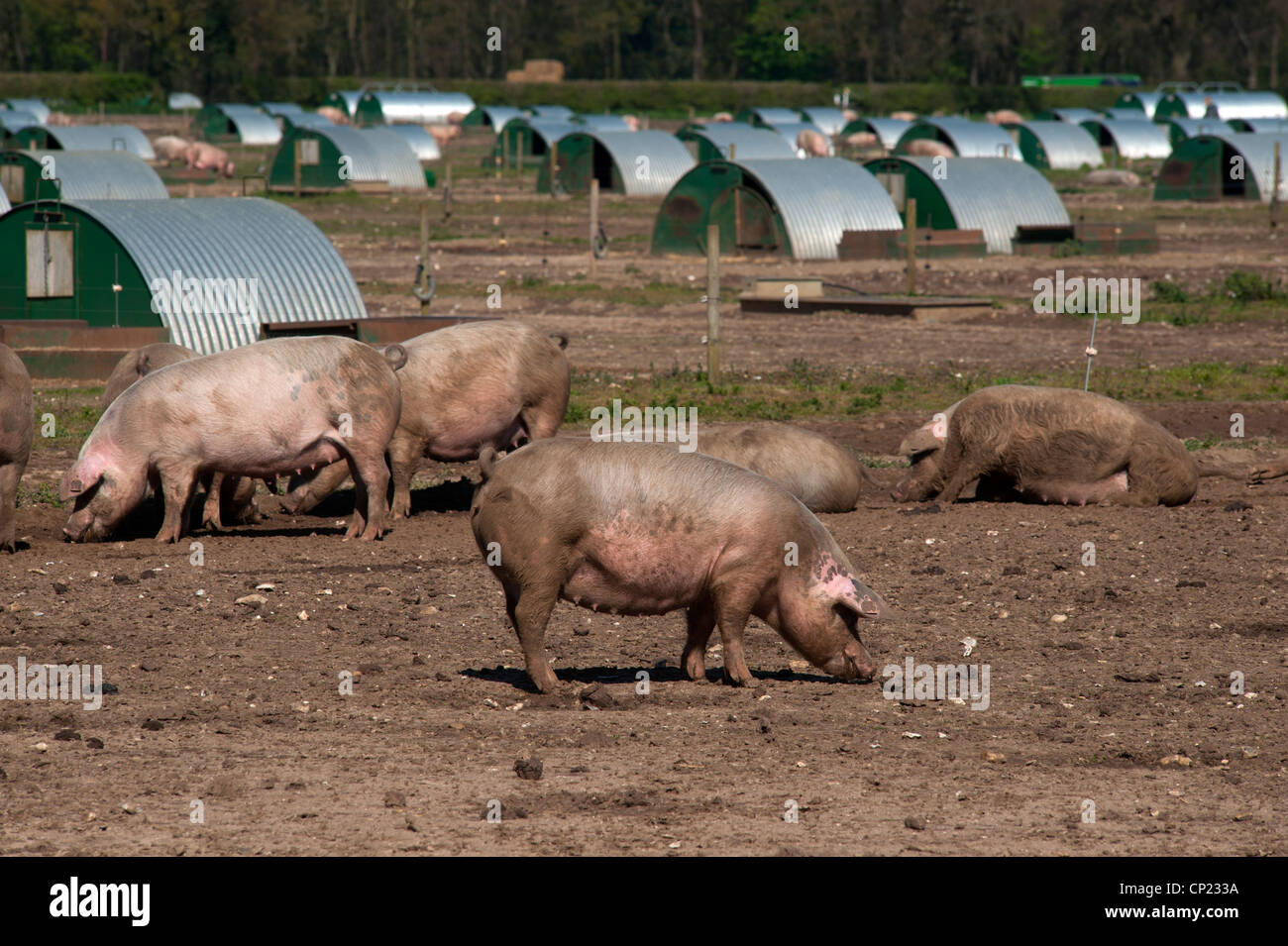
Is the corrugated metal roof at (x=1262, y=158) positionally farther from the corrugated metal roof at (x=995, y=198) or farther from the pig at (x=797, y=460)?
the pig at (x=797, y=460)

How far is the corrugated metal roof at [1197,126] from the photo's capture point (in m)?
73.4

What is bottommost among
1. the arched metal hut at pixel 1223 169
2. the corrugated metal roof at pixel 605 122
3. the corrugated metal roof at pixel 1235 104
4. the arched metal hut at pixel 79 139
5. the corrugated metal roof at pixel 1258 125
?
the arched metal hut at pixel 1223 169

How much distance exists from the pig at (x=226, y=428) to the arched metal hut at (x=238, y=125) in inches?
2689

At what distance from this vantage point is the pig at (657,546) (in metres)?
8.09

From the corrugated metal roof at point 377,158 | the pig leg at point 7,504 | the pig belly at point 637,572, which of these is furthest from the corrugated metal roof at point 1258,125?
the pig belly at point 637,572

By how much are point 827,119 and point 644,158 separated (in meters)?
33.6

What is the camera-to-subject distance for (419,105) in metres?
92.5

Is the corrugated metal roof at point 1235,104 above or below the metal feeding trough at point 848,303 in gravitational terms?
above

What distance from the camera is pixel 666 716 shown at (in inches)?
310

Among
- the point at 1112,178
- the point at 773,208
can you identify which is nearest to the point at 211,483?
the point at 773,208

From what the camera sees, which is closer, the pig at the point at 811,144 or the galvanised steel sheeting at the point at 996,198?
the galvanised steel sheeting at the point at 996,198

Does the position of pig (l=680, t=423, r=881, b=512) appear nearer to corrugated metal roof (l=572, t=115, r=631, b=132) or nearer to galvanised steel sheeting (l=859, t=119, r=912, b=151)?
galvanised steel sheeting (l=859, t=119, r=912, b=151)

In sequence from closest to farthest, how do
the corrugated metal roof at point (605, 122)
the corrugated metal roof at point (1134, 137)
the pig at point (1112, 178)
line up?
the pig at point (1112, 178), the corrugated metal roof at point (1134, 137), the corrugated metal roof at point (605, 122)

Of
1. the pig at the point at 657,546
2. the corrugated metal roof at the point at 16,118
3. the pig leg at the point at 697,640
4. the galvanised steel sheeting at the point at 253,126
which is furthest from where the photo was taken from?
the galvanised steel sheeting at the point at 253,126
